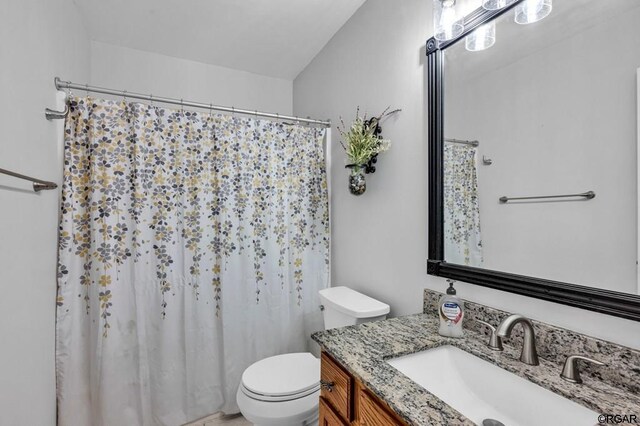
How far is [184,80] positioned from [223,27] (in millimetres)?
634

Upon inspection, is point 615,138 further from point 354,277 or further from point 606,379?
point 354,277

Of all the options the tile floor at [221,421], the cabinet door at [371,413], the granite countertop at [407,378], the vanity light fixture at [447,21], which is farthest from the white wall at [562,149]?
the tile floor at [221,421]

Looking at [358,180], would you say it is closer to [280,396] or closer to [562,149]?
[562,149]

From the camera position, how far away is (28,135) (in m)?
1.18

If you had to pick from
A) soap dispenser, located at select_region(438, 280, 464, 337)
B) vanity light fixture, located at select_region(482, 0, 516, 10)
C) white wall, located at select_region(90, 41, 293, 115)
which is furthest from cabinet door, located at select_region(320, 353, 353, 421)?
white wall, located at select_region(90, 41, 293, 115)

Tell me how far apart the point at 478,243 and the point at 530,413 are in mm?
534

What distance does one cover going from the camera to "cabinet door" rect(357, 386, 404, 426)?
0.73m

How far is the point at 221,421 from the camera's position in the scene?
1.88 meters

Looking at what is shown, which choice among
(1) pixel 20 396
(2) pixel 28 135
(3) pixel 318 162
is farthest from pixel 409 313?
(2) pixel 28 135

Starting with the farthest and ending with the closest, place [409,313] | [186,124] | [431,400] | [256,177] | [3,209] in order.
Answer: [256,177] < [186,124] < [409,313] < [3,209] < [431,400]

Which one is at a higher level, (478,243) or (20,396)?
(478,243)

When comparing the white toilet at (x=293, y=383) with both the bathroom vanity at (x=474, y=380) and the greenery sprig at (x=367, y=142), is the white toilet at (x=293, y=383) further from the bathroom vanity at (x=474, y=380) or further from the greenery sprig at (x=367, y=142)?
the greenery sprig at (x=367, y=142)

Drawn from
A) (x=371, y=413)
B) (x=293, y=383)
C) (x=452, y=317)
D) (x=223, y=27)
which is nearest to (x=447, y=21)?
(x=452, y=317)

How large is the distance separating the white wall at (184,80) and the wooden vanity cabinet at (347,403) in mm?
2266
